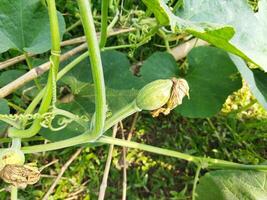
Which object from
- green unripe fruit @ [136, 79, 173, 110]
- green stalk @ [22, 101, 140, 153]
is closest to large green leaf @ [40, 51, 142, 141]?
green stalk @ [22, 101, 140, 153]

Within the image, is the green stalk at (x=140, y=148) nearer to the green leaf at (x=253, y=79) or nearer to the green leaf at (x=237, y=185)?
the green leaf at (x=237, y=185)

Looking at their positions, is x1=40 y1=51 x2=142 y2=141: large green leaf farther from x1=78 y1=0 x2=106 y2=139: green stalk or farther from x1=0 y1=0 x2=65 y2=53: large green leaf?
x1=78 y1=0 x2=106 y2=139: green stalk

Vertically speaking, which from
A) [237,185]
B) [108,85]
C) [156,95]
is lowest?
[237,185]

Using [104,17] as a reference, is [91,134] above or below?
below

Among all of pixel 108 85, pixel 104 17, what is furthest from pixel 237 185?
pixel 104 17

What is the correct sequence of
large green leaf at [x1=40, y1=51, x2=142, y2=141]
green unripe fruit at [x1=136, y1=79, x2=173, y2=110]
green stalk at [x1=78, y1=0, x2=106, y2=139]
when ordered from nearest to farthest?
1. green stalk at [x1=78, y1=0, x2=106, y2=139]
2. green unripe fruit at [x1=136, y1=79, x2=173, y2=110]
3. large green leaf at [x1=40, y1=51, x2=142, y2=141]

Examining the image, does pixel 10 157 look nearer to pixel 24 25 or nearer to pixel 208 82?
pixel 24 25
